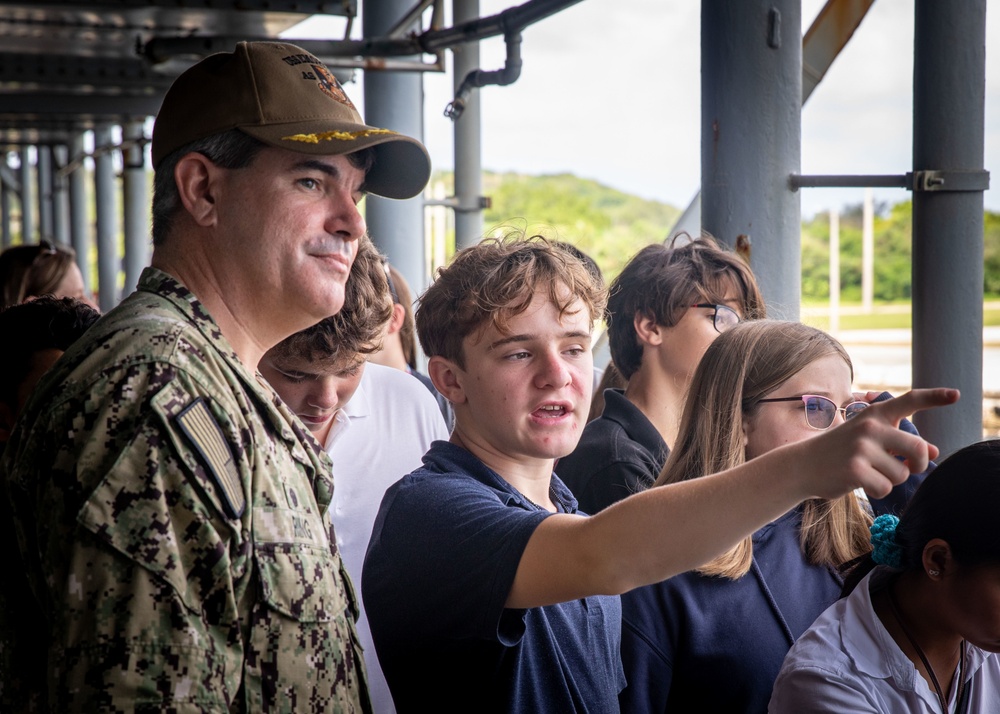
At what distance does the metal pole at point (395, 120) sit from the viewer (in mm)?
4824

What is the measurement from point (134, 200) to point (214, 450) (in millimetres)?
9298

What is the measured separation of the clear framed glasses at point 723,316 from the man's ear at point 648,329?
0.14 m

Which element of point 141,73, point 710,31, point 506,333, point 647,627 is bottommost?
point 647,627

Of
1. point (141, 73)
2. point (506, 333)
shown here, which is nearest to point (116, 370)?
point (506, 333)

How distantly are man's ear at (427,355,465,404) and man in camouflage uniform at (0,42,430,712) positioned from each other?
377mm

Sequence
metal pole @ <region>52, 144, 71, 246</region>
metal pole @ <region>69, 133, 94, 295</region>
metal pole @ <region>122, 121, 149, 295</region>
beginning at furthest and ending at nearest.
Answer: metal pole @ <region>52, 144, 71, 246</region>
metal pole @ <region>69, 133, 94, 295</region>
metal pole @ <region>122, 121, 149, 295</region>

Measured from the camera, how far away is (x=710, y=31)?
2656mm

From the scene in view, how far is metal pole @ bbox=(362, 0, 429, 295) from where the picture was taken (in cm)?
482

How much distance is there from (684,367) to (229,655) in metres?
Result: 1.88

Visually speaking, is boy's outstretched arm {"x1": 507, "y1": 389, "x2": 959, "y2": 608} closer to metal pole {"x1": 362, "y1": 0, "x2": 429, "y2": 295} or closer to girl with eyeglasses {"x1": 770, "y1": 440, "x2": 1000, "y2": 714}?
girl with eyeglasses {"x1": 770, "y1": 440, "x2": 1000, "y2": 714}

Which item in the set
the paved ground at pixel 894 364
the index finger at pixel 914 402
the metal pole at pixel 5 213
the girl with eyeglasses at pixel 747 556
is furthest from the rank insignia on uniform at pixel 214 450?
the metal pole at pixel 5 213

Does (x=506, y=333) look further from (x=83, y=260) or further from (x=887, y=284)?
(x=887, y=284)

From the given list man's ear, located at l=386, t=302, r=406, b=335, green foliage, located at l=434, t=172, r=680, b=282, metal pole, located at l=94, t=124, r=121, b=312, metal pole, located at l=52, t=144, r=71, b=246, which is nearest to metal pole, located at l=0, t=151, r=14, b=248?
metal pole, located at l=52, t=144, r=71, b=246

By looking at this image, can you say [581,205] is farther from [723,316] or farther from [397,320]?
[723,316]
